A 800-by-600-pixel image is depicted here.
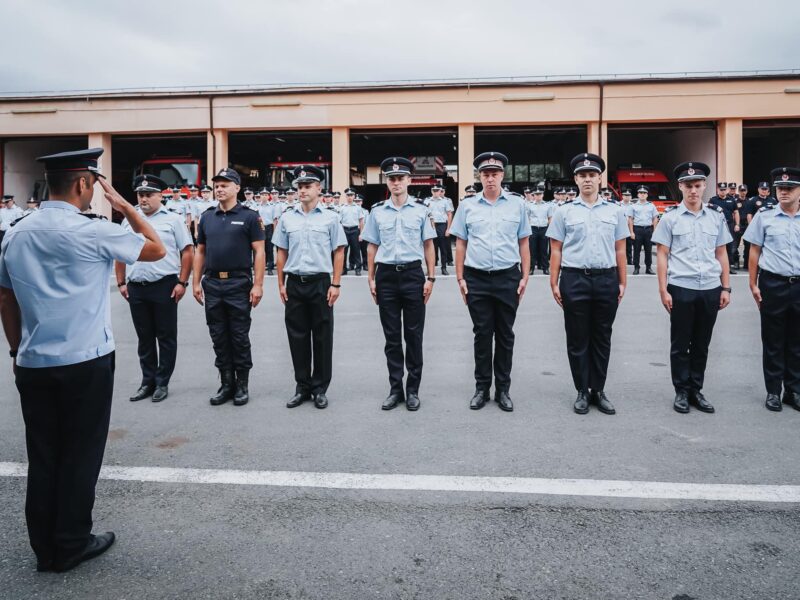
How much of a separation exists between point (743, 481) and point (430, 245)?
313cm

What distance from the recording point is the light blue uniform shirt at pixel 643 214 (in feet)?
52.6

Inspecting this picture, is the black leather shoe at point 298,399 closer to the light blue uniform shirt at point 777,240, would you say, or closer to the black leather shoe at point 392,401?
the black leather shoe at point 392,401

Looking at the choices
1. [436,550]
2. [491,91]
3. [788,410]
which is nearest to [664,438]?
[788,410]

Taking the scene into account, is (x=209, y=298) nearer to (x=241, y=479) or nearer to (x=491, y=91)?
(x=241, y=479)

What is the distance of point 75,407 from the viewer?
306cm

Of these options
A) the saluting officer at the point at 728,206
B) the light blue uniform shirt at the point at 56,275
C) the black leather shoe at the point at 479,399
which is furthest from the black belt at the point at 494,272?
the saluting officer at the point at 728,206

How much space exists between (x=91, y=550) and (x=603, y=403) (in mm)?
4013

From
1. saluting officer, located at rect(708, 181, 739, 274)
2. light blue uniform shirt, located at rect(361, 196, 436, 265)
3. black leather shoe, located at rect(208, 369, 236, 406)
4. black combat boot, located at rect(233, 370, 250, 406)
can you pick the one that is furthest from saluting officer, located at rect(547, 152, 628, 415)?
saluting officer, located at rect(708, 181, 739, 274)

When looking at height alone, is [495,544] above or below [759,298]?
below

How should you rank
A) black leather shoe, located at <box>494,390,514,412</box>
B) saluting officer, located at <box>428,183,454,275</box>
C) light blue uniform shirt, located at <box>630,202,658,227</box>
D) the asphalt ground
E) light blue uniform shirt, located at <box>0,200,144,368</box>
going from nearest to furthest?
the asphalt ground, light blue uniform shirt, located at <box>0,200,144,368</box>, black leather shoe, located at <box>494,390,514,412</box>, light blue uniform shirt, located at <box>630,202,658,227</box>, saluting officer, located at <box>428,183,454,275</box>

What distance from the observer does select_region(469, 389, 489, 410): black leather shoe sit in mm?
5547

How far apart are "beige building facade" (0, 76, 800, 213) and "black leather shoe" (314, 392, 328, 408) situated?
19.1 metres

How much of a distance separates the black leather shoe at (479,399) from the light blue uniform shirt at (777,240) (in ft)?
9.07

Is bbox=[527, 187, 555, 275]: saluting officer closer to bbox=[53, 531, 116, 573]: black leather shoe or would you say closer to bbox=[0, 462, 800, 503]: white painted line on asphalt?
bbox=[0, 462, 800, 503]: white painted line on asphalt
